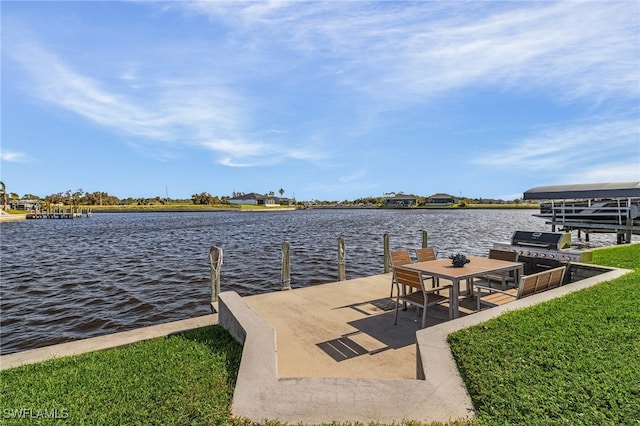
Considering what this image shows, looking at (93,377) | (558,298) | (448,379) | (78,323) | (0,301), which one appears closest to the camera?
(448,379)

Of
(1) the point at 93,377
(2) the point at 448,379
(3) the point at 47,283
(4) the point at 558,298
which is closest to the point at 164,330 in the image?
(1) the point at 93,377

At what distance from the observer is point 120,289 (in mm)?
11836

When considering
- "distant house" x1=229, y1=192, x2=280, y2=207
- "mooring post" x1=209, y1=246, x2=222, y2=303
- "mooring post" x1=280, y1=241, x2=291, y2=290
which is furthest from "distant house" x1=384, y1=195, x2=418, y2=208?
"mooring post" x1=209, y1=246, x2=222, y2=303

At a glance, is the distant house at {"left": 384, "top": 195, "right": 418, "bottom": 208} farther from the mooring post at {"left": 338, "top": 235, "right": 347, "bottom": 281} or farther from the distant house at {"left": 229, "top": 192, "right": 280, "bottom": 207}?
the mooring post at {"left": 338, "top": 235, "right": 347, "bottom": 281}

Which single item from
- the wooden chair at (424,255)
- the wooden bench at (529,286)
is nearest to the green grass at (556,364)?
the wooden bench at (529,286)

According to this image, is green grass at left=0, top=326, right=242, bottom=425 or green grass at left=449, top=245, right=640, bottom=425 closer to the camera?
green grass at left=449, top=245, right=640, bottom=425

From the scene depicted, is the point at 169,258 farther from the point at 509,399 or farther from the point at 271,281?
the point at 509,399

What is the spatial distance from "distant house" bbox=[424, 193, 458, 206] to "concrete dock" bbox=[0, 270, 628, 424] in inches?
5112

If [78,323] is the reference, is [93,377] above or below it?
above

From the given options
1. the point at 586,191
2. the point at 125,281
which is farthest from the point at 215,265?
the point at 586,191

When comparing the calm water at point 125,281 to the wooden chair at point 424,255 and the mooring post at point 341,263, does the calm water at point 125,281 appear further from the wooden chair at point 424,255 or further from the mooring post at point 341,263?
the wooden chair at point 424,255

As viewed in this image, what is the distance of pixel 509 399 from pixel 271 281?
10.8 m

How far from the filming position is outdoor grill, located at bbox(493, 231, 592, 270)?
23.6 feet

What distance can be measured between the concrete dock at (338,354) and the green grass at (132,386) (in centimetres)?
31
